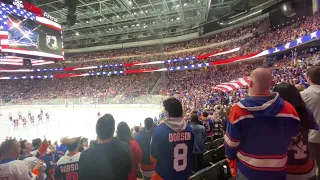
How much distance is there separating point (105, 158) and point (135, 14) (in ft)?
80.5

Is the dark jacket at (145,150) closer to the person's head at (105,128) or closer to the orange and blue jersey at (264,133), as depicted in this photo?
the person's head at (105,128)

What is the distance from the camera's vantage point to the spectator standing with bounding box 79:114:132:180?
5.65 feet

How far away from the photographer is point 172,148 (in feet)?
6.89

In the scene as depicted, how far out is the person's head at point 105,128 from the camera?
71.4 inches

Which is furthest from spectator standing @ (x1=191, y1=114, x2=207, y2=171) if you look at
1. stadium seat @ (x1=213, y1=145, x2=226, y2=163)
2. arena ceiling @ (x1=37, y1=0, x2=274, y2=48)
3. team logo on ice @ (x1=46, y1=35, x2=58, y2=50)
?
arena ceiling @ (x1=37, y1=0, x2=274, y2=48)

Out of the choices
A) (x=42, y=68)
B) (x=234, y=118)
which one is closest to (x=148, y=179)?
(x=234, y=118)

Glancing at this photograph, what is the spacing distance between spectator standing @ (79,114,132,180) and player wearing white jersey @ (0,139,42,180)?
3.25 feet

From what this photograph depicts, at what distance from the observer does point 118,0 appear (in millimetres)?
19344

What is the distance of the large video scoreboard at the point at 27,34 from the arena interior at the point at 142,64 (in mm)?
39

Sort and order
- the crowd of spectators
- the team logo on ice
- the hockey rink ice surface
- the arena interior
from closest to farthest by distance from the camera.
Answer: the arena interior
the team logo on ice
the hockey rink ice surface
the crowd of spectators

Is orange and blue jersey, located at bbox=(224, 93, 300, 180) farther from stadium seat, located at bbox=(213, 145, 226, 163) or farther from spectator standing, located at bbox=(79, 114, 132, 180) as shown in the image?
stadium seat, located at bbox=(213, 145, 226, 163)

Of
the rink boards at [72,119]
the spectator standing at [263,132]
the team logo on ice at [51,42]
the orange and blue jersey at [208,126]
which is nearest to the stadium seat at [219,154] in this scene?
the orange and blue jersey at [208,126]

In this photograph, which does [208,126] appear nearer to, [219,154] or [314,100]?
[219,154]

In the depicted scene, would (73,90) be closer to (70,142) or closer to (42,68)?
(42,68)
